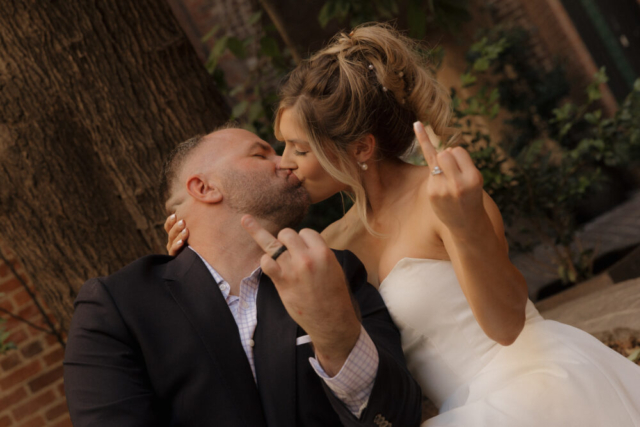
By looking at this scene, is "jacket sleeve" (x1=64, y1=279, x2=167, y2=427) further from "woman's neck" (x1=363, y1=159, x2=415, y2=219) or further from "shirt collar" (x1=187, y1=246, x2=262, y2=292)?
"woman's neck" (x1=363, y1=159, x2=415, y2=219)

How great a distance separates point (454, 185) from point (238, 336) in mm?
820

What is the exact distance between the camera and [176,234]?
2.20 meters

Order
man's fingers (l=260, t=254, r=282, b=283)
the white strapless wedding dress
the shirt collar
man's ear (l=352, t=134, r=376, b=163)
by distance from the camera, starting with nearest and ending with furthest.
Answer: man's fingers (l=260, t=254, r=282, b=283)
the white strapless wedding dress
the shirt collar
man's ear (l=352, t=134, r=376, b=163)

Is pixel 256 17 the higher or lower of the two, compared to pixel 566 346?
higher

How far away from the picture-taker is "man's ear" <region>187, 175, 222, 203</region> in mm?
2143

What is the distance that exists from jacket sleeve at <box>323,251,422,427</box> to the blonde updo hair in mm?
420

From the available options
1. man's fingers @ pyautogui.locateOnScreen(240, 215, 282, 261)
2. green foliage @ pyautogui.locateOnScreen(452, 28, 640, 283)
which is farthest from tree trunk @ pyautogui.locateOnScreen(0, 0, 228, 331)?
green foliage @ pyautogui.locateOnScreen(452, 28, 640, 283)

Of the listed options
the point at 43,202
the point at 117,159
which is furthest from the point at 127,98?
the point at 43,202

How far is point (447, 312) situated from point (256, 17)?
2596 mm

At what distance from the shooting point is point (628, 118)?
4.39 metres

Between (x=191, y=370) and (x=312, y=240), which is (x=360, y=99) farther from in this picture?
(x=191, y=370)

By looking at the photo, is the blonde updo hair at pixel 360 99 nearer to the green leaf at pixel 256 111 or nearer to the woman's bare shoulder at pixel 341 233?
the woman's bare shoulder at pixel 341 233

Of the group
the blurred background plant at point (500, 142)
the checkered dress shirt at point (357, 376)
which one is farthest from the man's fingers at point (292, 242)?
the blurred background plant at point (500, 142)

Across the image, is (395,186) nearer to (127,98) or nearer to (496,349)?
(496,349)
